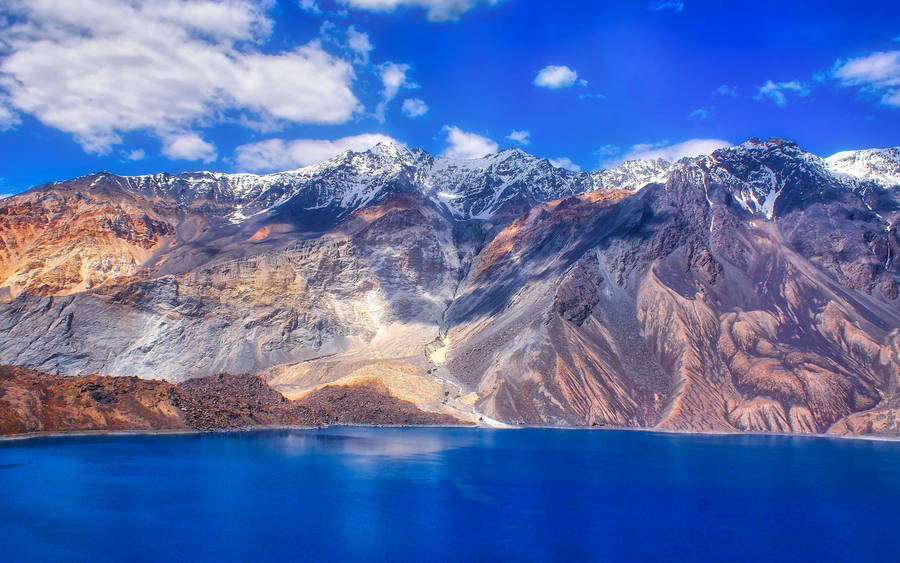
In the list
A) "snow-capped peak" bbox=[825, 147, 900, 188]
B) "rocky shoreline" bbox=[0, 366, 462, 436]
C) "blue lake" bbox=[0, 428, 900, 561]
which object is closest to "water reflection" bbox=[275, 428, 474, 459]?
"blue lake" bbox=[0, 428, 900, 561]

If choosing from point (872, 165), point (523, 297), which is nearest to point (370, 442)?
point (523, 297)

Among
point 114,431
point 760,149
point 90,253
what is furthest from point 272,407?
point 760,149

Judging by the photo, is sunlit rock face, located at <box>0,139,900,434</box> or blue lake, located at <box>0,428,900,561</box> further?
sunlit rock face, located at <box>0,139,900,434</box>

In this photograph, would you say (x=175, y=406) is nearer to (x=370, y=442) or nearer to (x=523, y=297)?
(x=370, y=442)

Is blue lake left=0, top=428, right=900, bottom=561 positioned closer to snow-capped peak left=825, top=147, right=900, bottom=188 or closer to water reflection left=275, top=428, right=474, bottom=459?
water reflection left=275, top=428, right=474, bottom=459

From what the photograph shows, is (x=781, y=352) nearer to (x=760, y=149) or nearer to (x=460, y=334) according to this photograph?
(x=460, y=334)

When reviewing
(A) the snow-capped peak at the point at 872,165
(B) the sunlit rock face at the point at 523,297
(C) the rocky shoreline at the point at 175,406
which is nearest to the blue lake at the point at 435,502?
(C) the rocky shoreline at the point at 175,406
